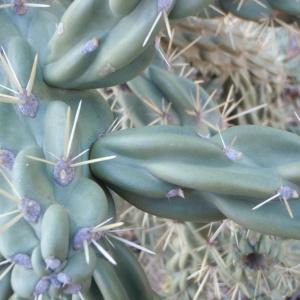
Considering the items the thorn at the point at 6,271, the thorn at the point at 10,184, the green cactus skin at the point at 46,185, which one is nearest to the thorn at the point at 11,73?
the green cactus skin at the point at 46,185

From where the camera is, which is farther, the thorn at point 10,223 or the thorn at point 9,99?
the thorn at point 9,99

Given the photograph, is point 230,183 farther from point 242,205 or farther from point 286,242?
point 286,242

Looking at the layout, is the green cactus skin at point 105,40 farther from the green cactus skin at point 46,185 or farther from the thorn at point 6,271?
the thorn at point 6,271

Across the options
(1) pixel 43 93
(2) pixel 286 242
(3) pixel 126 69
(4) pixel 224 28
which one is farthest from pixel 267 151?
(4) pixel 224 28

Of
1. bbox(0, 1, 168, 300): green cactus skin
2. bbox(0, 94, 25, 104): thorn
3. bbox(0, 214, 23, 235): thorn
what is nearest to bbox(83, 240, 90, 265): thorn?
bbox(0, 1, 168, 300): green cactus skin

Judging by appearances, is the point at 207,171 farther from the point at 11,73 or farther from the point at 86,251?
the point at 11,73

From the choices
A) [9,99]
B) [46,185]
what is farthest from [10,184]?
[9,99]

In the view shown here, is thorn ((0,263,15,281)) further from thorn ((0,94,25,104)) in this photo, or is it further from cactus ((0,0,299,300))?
thorn ((0,94,25,104))

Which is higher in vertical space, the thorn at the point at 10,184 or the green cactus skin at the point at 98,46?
the green cactus skin at the point at 98,46
